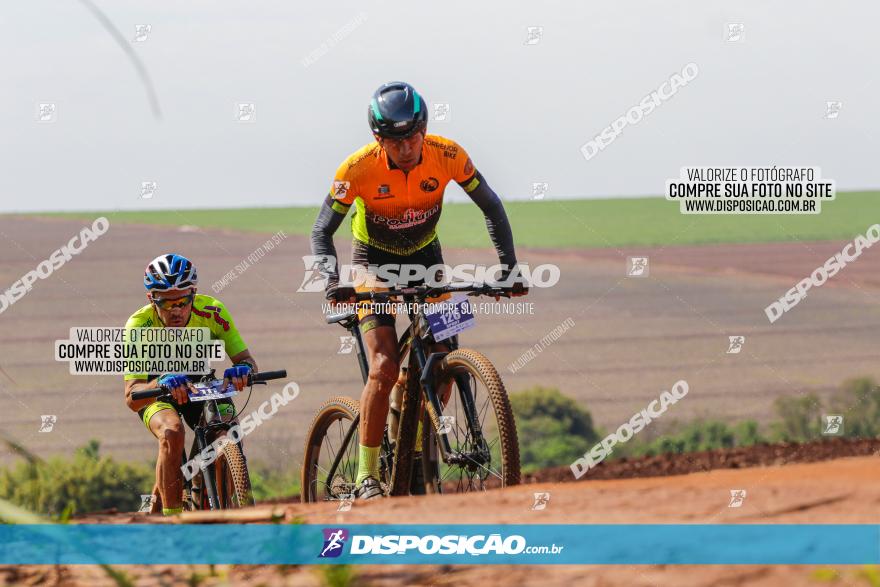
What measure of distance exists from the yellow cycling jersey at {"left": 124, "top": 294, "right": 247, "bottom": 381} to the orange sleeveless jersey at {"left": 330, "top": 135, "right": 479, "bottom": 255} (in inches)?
44.0

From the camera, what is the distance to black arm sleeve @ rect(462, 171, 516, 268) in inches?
307

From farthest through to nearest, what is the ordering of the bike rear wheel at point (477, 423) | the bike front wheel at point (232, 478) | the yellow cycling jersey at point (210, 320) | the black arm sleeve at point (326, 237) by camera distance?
the yellow cycling jersey at point (210, 320) < the black arm sleeve at point (326, 237) < the bike front wheel at point (232, 478) < the bike rear wheel at point (477, 423)

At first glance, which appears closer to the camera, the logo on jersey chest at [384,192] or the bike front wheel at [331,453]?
the logo on jersey chest at [384,192]

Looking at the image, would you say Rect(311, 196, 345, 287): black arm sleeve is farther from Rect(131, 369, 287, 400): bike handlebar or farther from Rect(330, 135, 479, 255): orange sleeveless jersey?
Rect(131, 369, 287, 400): bike handlebar

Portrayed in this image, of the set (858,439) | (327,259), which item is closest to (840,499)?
(327,259)

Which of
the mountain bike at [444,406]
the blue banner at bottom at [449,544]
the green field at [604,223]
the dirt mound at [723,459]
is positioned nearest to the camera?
the blue banner at bottom at [449,544]

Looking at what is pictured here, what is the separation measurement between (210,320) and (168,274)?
0.51 meters

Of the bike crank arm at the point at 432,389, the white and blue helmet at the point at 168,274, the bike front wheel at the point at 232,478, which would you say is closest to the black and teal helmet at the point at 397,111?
the bike crank arm at the point at 432,389

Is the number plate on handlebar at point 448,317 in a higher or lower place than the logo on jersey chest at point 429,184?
lower

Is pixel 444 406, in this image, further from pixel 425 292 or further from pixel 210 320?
pixel 210 320

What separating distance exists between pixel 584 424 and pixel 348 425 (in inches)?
540

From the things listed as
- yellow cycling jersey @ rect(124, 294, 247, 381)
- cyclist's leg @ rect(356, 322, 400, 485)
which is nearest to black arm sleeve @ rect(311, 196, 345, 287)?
cyclist's leg @ rect(356, 322, 400, 485)

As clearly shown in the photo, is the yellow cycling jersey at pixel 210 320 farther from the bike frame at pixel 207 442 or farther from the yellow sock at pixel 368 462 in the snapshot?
the yellow sock at pixel 368 462

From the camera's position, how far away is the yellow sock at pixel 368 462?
7523 millimetres
